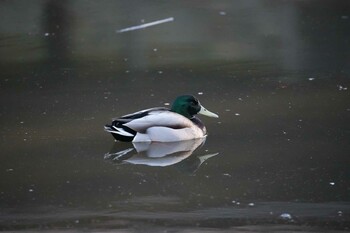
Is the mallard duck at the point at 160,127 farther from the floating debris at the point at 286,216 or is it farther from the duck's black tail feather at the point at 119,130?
the floating debris at the point at 286,216

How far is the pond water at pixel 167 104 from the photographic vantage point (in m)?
7.83

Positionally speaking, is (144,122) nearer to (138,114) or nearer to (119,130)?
(138,114)

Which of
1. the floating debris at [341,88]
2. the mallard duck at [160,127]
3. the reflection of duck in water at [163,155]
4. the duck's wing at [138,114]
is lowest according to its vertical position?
the floating debris at [341,88]

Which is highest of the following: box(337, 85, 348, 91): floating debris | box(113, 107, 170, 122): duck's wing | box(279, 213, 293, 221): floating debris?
box(113, 107, 170, 122): duck's wing

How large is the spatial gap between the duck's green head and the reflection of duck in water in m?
0.33

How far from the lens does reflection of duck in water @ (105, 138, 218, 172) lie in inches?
361

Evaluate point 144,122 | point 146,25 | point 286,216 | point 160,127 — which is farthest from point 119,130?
point 146,25

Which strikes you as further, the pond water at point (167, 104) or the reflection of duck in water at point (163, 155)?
the reflection of duck in water at point (163, 155)

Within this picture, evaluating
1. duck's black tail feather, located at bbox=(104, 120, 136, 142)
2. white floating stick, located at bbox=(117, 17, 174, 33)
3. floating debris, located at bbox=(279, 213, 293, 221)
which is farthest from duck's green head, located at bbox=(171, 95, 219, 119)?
white floating stick, located at bbox=(117, 17, 174, 33)

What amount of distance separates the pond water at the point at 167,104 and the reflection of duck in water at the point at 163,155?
2 cm

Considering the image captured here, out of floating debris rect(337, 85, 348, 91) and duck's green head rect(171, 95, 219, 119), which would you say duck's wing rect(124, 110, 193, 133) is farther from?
floating debris rect(337, 85, 348, 91)

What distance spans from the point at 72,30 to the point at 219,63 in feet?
9.30

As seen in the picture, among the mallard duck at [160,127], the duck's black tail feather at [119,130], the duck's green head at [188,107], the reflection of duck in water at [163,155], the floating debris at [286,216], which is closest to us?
the floating debris at [286,216]

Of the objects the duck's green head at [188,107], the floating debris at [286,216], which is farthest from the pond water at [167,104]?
the duck's green head at [188,107]
